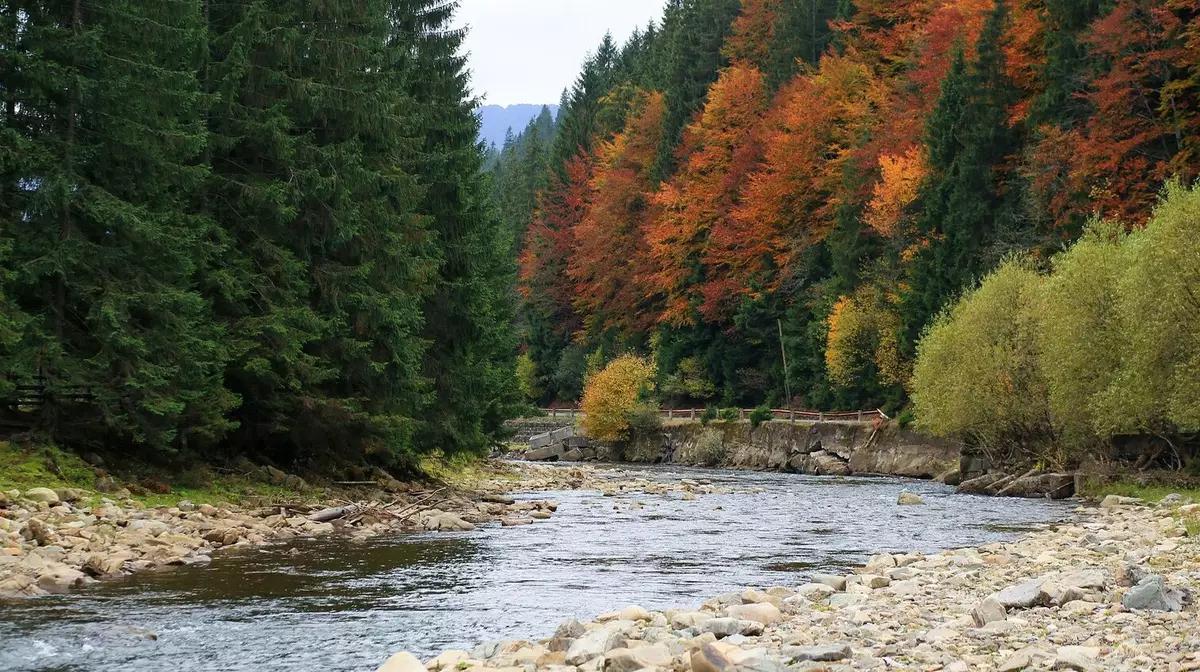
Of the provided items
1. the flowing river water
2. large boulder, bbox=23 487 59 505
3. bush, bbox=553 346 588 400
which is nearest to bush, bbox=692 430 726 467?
bush, bbox=553 346 588 400

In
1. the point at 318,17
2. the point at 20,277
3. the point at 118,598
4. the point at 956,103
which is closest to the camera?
the point at 118,598

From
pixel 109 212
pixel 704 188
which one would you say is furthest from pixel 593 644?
pixel 704 188

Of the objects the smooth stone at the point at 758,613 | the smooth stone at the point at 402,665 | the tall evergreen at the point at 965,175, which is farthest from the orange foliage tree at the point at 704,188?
the smooth stone at the point at 402,665

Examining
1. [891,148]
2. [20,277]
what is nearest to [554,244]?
[891,148]

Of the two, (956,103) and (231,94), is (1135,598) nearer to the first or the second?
(231,94)

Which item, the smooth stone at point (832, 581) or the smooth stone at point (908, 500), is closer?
the smooth stone at point (832, 581)

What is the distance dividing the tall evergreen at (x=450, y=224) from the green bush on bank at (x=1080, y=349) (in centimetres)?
1441

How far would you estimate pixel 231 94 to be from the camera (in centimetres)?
2391

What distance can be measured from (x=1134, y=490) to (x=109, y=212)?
77.9ft

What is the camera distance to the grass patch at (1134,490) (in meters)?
27.0

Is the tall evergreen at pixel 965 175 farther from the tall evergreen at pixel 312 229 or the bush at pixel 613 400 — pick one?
the tall evergreen at pixel 312 229

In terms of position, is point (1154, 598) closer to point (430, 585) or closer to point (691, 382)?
point (430, 585)

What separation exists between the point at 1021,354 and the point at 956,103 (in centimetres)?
1900

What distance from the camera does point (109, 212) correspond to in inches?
783
